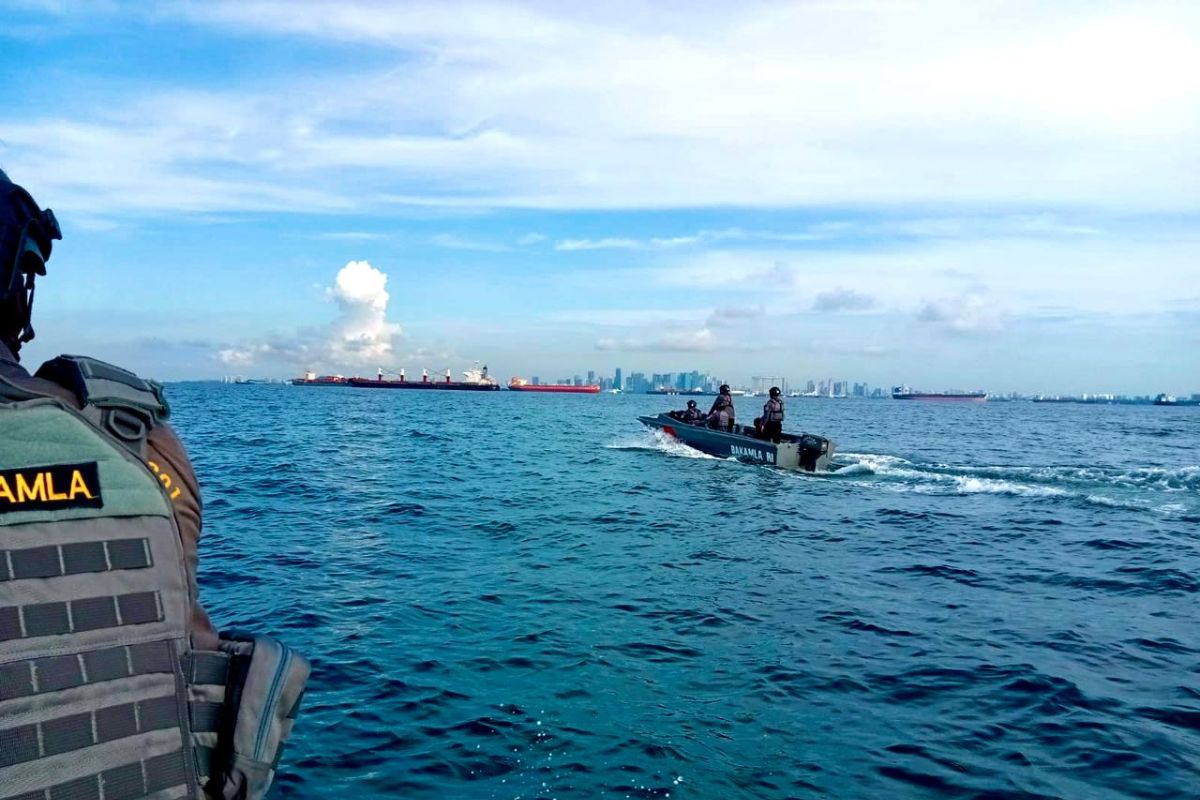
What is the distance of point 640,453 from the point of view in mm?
32656

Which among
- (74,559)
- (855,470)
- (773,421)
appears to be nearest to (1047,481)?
A: (855,470)

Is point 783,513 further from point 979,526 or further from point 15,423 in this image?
point 15,423

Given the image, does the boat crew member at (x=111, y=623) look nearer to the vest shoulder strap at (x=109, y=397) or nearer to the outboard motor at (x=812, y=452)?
the vest shoulder strap at (x=109, y=397)

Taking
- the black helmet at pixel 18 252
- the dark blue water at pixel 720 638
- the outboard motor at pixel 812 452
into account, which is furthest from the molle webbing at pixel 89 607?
the outboard motor at pixel 812 452

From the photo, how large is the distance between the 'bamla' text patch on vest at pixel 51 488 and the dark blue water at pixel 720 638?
4.60 meters

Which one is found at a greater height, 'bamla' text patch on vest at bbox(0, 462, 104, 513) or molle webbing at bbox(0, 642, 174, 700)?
'bamla' text patch on vest at bbox(0, 462, 104, 513)

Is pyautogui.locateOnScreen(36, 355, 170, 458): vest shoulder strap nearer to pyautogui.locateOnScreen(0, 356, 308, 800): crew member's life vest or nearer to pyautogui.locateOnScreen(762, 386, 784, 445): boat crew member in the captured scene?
pyautogui.locateOnScreen(0, 356, 308, 800): crew member's life vest

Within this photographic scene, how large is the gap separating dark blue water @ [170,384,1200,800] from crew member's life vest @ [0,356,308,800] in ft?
13.5

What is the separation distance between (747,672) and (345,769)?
4134 mm

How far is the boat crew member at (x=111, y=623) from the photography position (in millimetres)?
1750

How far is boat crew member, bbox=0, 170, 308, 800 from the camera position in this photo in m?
1.75

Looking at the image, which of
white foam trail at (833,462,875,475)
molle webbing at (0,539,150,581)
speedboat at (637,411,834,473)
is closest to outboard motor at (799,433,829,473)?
speedboat at (637,411,834,473)

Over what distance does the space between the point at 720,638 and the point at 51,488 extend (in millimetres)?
8261

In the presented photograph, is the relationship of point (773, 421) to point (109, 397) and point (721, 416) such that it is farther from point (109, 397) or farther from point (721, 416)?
point (109, 397)
